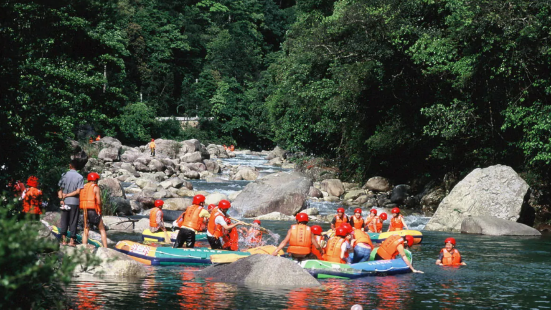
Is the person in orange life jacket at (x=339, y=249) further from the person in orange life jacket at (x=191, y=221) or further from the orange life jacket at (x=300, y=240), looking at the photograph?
the person in orange life jacket at (x=191, y=221)

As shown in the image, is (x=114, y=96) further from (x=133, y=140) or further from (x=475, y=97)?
(x=133, y=140)

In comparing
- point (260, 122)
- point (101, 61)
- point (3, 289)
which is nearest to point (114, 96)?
point (101, 61)

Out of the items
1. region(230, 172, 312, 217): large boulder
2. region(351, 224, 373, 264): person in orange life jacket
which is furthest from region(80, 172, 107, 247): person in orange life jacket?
region(230, 172, 312, 217): large boulder

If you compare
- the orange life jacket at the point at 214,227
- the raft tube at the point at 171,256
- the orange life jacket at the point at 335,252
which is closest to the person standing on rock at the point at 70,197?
the raft tube at the point at 171,256

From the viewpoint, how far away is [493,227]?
70.8 feet

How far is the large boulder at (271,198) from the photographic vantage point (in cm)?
2573

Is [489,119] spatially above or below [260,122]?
below

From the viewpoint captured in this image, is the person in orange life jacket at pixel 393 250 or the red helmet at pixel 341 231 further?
the person in orange life jacket at pixel 393 250

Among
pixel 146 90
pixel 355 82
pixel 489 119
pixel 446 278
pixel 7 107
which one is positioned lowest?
pixel 446 278

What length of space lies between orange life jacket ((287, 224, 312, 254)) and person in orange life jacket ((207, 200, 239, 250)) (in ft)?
5.42

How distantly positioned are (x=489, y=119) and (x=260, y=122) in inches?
1432

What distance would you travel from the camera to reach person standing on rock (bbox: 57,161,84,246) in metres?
12.3

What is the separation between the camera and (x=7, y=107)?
25.1 ft

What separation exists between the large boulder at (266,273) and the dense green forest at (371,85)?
4.00 meters
